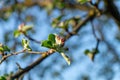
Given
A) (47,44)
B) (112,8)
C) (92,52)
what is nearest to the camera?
(47,44)

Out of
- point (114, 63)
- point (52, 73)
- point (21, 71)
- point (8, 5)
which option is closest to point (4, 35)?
point (8, 5)

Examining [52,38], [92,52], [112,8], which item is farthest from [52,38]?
[112,8]

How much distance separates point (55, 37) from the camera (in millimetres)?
1624

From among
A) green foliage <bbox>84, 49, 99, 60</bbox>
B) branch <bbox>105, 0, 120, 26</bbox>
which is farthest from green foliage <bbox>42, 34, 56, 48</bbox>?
branch <bbox>105, 0, 120, 26</bbox>

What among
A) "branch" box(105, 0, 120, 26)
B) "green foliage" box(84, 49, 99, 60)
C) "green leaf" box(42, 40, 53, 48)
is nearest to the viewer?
"green leaf" box(42, 40, 53, 48)

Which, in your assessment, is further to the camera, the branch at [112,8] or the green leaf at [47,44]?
the branch at [112,8]

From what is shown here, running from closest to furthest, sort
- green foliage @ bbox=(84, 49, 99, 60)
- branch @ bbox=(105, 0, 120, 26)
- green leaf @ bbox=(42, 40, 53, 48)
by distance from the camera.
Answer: green leaf @ bbox=(42, 40, 53, 48), green foliage @ bbox=(84, 49, 99, 60), branch @ bbox=(105, 0, 120, 26)

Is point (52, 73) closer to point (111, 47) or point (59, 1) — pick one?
point (111, 47)

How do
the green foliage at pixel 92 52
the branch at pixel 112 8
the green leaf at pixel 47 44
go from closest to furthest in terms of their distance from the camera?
the green leaf at pixel 47 44 → the green foliage at pixel 92 52 → the branch at pixel 112 8

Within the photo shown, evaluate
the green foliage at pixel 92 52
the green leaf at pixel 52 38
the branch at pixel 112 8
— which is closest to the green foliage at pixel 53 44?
the green leaf at pixel 52 38

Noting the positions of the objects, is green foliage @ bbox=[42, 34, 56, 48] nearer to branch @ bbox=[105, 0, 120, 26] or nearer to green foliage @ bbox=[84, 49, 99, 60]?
green foliage @ bbox=[84, 49, 99, 60]

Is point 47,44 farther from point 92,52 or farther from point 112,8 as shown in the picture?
point 112,8

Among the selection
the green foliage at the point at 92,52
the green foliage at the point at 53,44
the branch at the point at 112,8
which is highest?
the green foliage at the point at 53,44

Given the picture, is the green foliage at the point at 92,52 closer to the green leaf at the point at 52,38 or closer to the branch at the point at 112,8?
the branch at the point at 112,8
